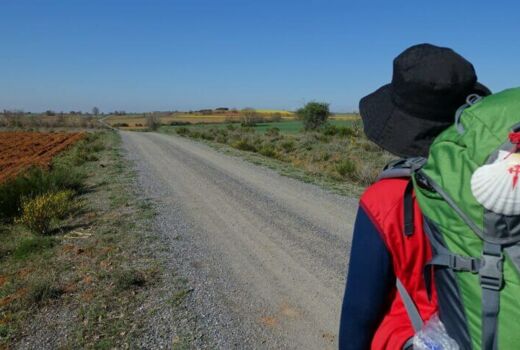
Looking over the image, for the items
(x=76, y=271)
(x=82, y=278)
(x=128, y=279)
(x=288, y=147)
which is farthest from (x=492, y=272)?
(x=288, y=147)

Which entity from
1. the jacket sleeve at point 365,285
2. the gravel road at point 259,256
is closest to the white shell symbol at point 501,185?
the jacket sleeve at point 365,285

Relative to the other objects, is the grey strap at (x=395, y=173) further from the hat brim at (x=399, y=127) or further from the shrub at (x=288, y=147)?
the shrub at (x=288, y=147)

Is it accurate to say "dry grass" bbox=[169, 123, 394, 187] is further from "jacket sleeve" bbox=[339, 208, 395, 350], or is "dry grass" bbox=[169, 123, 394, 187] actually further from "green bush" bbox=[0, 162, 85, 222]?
"jacket sleeve" bbox=[339, 208, 395, 350]

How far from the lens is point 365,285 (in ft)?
4.16

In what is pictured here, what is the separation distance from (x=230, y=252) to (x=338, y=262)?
58.7 inches

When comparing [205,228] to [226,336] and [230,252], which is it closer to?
[230,252]

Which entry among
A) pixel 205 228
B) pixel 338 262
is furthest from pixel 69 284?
pixel 338 262

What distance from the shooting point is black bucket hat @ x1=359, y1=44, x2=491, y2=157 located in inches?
47.4

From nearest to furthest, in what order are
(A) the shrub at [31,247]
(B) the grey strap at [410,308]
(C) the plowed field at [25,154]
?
(B) the grey strap at [410,308]
(A) the shrub at [31,247]
(C) the plowed field at [25,154]

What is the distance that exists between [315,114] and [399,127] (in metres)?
47.0

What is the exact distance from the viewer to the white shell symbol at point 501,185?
0.94 metres

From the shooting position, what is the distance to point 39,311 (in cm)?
424

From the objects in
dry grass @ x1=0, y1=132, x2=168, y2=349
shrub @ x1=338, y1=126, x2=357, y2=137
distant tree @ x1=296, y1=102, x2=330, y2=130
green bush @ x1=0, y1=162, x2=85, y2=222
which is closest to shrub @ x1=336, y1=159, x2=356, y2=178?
dry grass @ x1=0, y1=132, x2=168, y2=349

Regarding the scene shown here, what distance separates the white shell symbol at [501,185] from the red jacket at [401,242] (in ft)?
0.83
